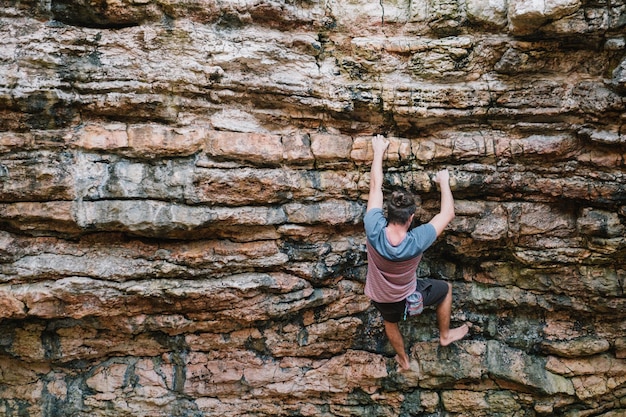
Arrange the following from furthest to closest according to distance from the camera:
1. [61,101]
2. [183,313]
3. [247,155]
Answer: [183,313]
[247,155]
[61,101]

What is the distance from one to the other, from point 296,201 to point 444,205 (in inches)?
65.1

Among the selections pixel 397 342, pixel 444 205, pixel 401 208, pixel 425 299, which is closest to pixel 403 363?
pixel 397 342

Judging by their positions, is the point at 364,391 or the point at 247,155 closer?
the point at 247,155

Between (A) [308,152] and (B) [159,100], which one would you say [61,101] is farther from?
(A) [308,152]

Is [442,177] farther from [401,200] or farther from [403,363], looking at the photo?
[403,363]

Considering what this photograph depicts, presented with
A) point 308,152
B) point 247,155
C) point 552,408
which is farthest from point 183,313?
point 552,408

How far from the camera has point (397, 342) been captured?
589 centimetres

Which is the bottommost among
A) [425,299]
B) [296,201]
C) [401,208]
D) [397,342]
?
[397,342]

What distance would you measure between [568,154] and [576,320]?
84.2 inches

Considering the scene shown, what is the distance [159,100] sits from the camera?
5.09 m

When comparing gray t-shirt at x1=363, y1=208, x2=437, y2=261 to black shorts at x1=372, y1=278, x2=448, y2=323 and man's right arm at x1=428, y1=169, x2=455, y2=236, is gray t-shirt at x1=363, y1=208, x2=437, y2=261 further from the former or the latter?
black shorts at x1=372, y1=278, x2=448, y2=323

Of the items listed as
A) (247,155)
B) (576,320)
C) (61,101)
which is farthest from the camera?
(576,320)

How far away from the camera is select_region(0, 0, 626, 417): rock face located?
506cm

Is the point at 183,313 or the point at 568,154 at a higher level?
the point at 568,154
